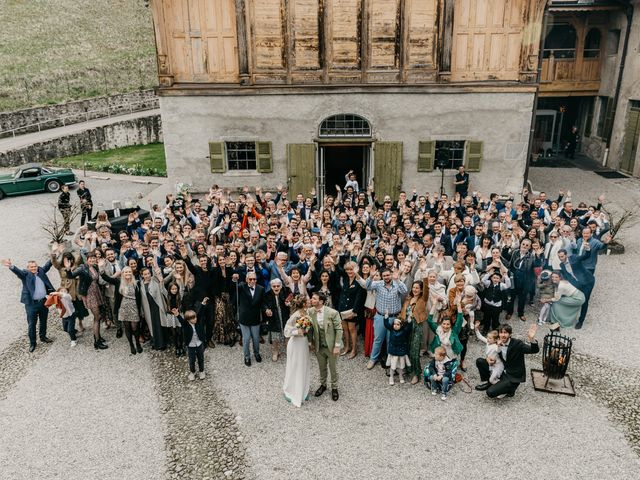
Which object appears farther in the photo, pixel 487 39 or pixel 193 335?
pixel 487 39

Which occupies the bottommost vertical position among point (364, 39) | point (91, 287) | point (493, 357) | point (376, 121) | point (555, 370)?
point (555, 370)

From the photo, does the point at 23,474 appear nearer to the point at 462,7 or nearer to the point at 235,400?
the point at 235,400

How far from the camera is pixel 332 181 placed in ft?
67.1

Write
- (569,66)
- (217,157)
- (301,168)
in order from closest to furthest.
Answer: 1. (217,157)
2. (301,168)
3. (569,66)

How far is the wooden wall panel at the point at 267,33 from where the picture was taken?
1567 centimetres

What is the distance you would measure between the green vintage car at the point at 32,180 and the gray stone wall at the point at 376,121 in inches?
296

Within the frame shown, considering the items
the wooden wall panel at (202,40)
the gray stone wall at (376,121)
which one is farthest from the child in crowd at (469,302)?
the wooden wall panel at (202,40)

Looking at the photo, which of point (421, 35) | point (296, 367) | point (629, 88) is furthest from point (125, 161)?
point (629, 88)

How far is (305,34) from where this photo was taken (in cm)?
1592

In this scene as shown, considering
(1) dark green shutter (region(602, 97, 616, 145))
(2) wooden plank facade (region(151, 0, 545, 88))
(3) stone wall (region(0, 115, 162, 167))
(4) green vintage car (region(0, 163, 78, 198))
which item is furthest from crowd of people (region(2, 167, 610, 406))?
(3) stone wall (region(0, 115, 162, 167))

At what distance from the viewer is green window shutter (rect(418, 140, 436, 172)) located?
661 inches

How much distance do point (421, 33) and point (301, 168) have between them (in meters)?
5.81

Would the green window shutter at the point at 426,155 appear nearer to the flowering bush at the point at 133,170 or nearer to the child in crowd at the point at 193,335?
the child in crowd at the point at 193,335

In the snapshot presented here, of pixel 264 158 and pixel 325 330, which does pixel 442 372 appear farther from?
pixel 264 158
